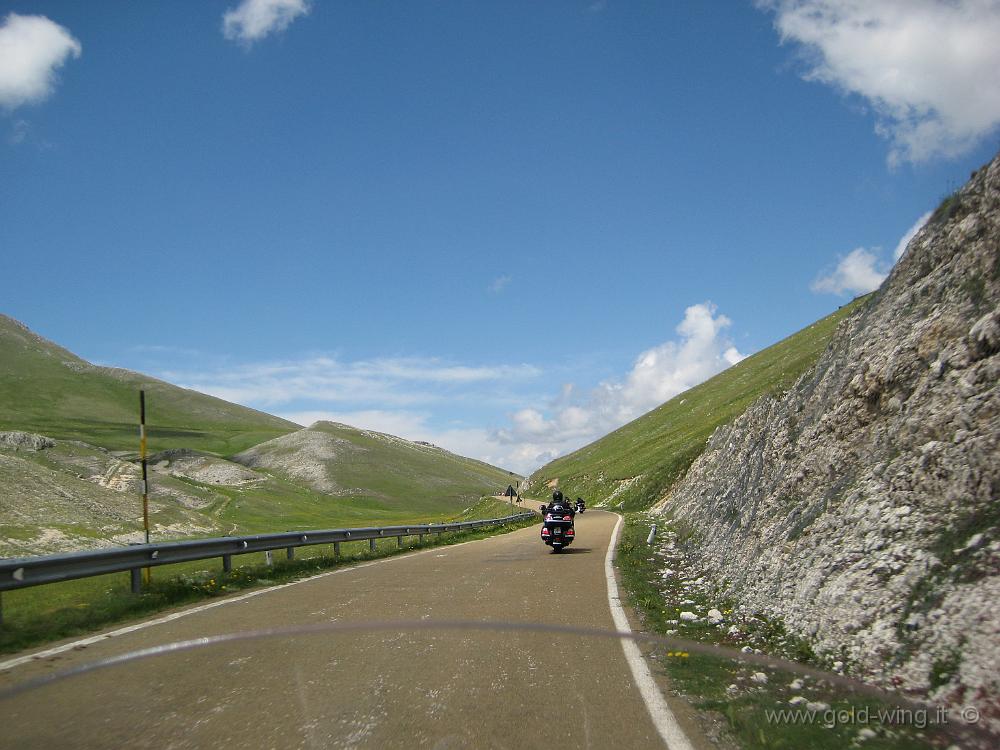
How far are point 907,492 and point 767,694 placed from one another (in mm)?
3439

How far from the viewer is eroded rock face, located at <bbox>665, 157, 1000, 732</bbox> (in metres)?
6.45

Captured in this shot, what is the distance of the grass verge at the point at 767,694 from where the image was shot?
5.47 meters

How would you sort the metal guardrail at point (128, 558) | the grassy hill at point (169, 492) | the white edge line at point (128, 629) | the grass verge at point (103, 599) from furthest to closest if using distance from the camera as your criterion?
the grassy hill at point (169, 492), the metal guardrail at point (128, 558), the grass verge at point (103, 599), the white edge line at point (128, 629)

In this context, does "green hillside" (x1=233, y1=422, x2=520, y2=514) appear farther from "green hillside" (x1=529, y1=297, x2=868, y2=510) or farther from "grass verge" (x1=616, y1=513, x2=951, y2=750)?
"grass verge" (x1=616, y1=513, x2=951, y2=750)

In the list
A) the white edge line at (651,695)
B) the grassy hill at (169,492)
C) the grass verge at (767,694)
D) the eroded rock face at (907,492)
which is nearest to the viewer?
the grass verge at (767,694)

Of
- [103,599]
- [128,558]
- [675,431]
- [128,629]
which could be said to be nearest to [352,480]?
[675,431]

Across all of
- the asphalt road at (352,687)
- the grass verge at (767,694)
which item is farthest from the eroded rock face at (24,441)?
Answer: the grass verge at (767,694)

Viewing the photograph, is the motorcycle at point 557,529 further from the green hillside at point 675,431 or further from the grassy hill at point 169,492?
the green hillside at point 675,431

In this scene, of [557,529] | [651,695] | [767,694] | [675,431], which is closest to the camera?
[767,694]

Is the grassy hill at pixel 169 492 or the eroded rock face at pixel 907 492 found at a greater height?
the grassy hill at pixel 169 492

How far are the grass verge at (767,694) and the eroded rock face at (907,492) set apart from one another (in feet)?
1.13

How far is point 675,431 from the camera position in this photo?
98.1m

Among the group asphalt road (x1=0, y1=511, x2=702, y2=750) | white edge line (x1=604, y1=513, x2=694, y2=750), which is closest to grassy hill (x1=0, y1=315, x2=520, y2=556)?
asphalt road (x1=0, y1=511, x2=702, y2=750)

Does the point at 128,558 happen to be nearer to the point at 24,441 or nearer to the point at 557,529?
the point at 557,529
